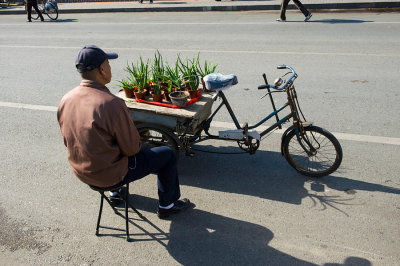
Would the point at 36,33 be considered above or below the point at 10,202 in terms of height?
above

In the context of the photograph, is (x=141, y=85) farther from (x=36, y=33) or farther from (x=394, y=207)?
(x=36, y=33)

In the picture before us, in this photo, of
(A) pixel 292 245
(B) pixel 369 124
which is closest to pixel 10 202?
(A) pixel 292 245

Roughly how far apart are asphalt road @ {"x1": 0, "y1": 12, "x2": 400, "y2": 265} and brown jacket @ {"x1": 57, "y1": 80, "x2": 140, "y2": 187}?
0.76m

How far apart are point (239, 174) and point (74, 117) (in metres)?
2.06

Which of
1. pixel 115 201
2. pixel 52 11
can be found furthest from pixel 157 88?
pixel 52 11

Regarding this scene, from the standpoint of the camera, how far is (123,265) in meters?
3.16

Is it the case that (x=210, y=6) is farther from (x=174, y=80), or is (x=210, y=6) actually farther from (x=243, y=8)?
(x=174, y=80)

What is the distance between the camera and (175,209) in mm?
3699

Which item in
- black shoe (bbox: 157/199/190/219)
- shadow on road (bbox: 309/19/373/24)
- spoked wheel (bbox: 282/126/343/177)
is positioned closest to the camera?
black shoe (bbox: 157/199/190/219)

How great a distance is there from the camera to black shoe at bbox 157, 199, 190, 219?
3662 millimetres

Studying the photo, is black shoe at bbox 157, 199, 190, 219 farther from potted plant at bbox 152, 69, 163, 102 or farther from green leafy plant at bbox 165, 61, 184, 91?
green leafy plant at bbox 165, 61, 184, 91

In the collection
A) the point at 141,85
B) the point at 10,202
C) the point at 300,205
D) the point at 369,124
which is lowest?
the point at 10,202

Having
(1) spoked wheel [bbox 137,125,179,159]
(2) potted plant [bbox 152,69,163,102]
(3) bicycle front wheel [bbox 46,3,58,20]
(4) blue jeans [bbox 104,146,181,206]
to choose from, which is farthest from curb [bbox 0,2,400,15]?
(4) blue jeans [bbox 104,146,181,206]

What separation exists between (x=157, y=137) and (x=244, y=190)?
46.2 inches
